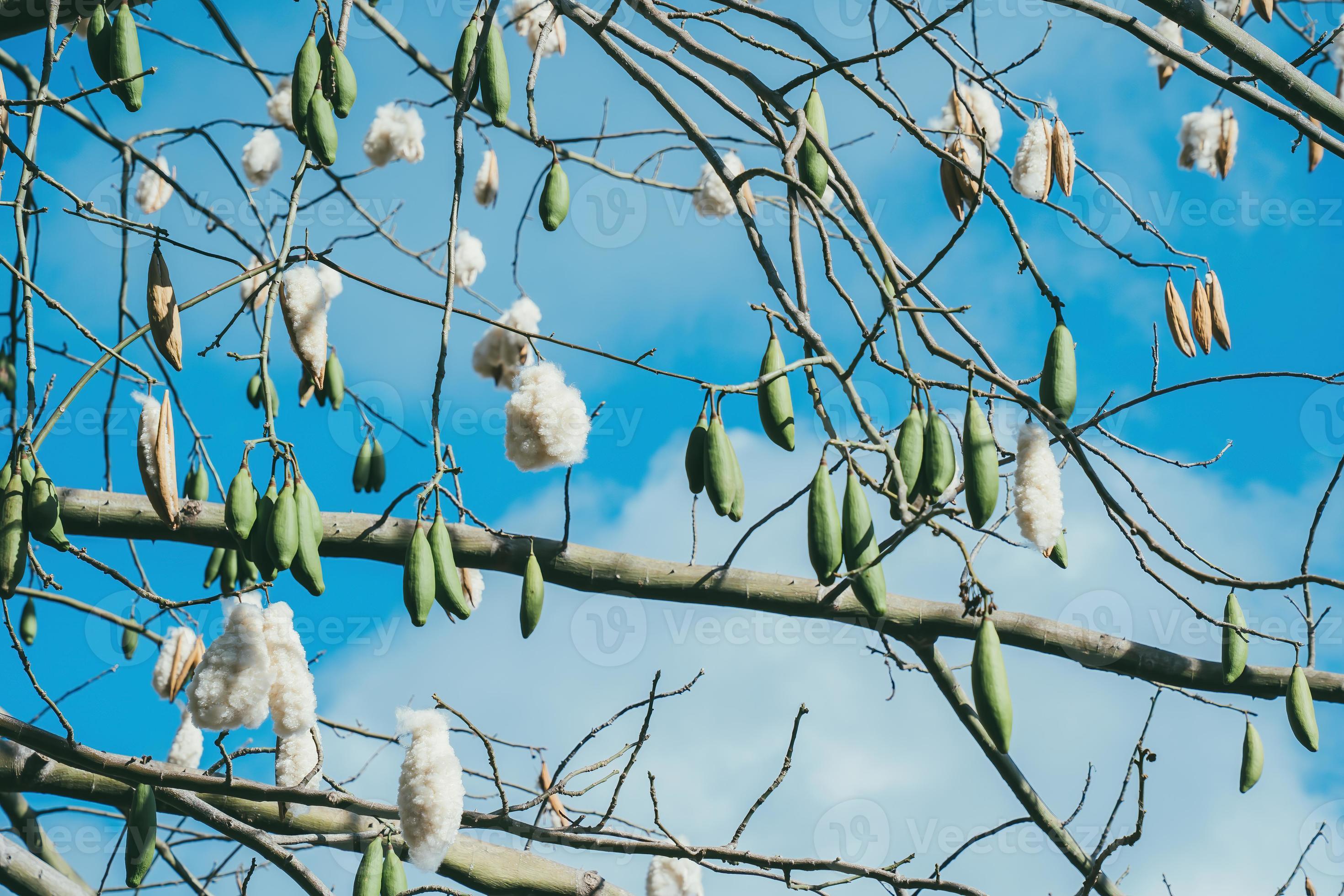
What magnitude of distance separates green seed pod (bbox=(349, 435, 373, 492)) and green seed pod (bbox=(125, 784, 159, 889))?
94cm

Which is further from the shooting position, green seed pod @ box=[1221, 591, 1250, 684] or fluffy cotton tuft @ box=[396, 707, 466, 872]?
green seed pod @ box=[1221, 591, 1250, 684]

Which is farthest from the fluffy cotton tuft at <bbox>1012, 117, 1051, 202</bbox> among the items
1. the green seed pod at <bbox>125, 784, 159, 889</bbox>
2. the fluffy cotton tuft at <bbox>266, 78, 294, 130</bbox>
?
the fluffy cotton tuft at <bbox>266, 78, 294, 130</bbox>

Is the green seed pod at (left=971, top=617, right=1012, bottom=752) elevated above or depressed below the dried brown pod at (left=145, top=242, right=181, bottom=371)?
below

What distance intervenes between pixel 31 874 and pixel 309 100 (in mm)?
1613

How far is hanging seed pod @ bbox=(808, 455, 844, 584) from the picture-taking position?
1.18 m

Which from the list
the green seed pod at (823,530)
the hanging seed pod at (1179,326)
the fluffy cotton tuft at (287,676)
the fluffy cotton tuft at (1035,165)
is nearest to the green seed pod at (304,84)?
the fluffy cotton tuft at (287,676)

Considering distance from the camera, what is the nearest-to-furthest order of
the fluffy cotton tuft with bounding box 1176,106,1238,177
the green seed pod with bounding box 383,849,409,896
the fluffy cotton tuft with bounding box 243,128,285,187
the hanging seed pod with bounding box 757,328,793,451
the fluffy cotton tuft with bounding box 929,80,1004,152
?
the hanging seed pod with bounding box 757,328,793,451 < the green seed pod with bounding box 383,849,409,896 < the fluffy cotton tuft with bounding box 929,80,1004,152 < the fluffy cotton tuft with bounding box 1176,106,1238,177 < the fluffy cotton tuft with bounding box 243,128,285,187

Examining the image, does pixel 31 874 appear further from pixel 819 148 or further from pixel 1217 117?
pixel 1217 117

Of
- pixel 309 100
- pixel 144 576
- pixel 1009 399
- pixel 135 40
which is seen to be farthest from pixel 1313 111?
pixel 144 576

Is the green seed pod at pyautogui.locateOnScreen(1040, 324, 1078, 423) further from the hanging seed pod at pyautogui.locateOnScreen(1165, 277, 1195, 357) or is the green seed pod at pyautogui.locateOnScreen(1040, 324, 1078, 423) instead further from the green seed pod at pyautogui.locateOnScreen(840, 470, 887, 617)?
the hanging seed pod at pyautogui.locateOnScreen(1165, 277, 1195, 357)

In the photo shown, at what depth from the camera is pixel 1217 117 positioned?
2867 millimetres

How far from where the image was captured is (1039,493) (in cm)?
140

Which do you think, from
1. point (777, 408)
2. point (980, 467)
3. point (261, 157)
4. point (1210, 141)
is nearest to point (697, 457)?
point (777, 408)

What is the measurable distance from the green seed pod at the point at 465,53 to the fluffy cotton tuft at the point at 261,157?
1.97m
